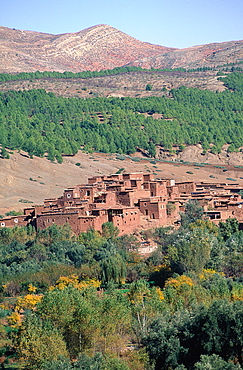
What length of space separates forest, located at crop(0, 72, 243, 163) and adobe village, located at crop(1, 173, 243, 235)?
108 feet

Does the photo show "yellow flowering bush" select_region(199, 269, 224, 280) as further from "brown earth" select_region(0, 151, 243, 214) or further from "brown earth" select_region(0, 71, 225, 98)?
"brown earth" select_region(0, 71, 225, 98)

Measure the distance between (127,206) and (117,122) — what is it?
203ft

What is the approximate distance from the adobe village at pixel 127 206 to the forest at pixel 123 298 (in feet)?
2.43

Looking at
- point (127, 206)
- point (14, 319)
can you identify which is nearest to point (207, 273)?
point (127, 206)

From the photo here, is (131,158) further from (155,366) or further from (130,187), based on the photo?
(155,366)

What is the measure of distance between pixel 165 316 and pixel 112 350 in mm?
3567

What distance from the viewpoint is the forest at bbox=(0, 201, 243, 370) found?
31469mm

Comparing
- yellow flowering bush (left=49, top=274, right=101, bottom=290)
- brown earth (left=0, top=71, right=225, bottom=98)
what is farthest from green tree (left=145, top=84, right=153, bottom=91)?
yellow flowering bush (left=49, top=274, right=101, bottom=290)

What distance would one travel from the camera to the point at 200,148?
349ft

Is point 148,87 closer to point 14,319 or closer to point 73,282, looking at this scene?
point 73,282

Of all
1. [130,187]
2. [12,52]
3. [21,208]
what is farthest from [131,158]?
[12,52]

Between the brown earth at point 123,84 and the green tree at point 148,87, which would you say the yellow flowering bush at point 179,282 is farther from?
the green tree at point 148,87

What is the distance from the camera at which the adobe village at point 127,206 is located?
166 feet

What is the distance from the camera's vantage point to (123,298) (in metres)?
36.9
